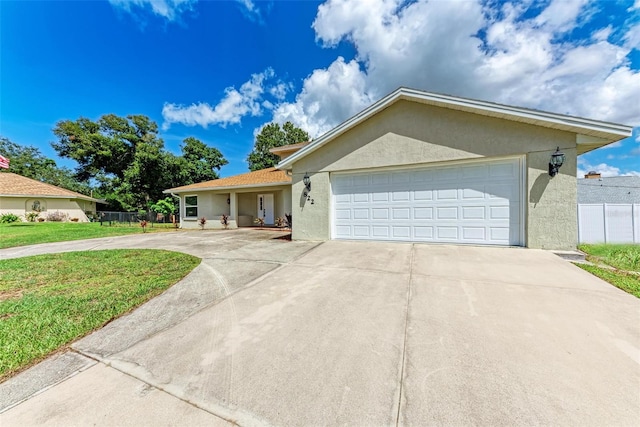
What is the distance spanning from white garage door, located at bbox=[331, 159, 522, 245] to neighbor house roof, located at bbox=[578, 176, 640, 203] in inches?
773

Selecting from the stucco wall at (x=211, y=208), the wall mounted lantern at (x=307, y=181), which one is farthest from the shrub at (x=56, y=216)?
the wall mounted lantern at (x=307, y=181)

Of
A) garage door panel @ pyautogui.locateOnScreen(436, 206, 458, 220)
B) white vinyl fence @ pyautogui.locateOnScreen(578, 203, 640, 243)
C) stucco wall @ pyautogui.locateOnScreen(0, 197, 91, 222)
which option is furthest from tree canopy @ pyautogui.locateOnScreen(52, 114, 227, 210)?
white vinyl fence @ pyautogui.locateOnScreen(578, 203, 640, 243)

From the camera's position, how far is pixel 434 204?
22.6 feet

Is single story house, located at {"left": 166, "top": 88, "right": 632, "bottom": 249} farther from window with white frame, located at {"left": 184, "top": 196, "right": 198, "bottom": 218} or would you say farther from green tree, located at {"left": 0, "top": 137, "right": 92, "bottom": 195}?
green tree, located at {"left": 0, "top": 137, "right": 92, "bottom": 195}

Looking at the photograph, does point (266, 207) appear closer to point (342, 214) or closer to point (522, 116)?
point (342, 214)

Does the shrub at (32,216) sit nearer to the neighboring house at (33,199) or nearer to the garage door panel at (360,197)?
the neighboring house at (33,199)

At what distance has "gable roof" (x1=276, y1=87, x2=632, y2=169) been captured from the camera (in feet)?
17.1

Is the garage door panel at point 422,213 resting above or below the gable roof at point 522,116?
below

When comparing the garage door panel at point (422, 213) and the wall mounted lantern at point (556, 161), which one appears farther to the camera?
the garage door panel at point (422, 213)

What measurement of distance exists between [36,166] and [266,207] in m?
47.8

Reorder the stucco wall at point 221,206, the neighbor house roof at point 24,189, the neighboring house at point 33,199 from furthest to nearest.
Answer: the neighboring house at point 33,199 → the neighbor house roof at point 24,189 → the stucco wall at point 221,206

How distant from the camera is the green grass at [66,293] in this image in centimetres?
260

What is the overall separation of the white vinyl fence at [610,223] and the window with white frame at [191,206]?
1901 centimetres

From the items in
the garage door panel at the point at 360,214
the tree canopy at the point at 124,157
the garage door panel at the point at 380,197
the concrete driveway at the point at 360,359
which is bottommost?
the concrete driveway at the point at 360,359
